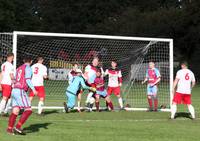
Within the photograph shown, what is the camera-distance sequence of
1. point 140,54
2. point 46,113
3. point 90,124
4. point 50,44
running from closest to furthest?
point 90,124
point 46,113
point 140,54
point 50,44

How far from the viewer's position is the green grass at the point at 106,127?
11.4 metres

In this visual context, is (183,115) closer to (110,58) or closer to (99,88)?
(99,88)

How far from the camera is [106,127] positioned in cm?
1304

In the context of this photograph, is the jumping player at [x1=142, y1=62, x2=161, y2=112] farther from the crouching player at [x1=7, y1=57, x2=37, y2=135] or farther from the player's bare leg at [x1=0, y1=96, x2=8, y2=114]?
the crouching player at [x1=7, y1=57, x2=37, y2=135]

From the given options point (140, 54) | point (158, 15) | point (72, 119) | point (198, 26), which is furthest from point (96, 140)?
point (158, 15)

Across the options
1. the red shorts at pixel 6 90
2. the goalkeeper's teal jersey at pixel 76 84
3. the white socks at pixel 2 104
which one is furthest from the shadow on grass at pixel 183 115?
the white socks at pixel 2 104

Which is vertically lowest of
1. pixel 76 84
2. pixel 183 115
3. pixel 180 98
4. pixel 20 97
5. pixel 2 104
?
pixel 183 115

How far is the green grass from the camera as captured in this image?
Answer: 11383 mm

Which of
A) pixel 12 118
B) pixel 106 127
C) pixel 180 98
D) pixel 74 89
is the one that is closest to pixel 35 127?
pixel 12 118

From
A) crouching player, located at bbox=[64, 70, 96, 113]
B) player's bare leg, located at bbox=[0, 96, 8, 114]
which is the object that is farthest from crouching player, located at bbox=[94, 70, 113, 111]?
player's bare leg, located at bbox=[0, 96, 8, 114]

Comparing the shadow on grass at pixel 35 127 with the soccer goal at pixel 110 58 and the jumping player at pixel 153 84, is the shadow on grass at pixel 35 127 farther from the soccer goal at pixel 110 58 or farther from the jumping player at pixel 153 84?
the soccer goal at pixel 110 58

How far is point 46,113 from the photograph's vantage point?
16.5m

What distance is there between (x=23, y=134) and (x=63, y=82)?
13.3 meters

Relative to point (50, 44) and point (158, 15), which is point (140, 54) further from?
point (158, 15)
